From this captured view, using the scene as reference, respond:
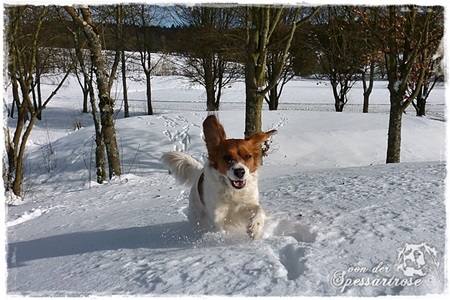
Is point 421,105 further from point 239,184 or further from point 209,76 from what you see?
point 239,184

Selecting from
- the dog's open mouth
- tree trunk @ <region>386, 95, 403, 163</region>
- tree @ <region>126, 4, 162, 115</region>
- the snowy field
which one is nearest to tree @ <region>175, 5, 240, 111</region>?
tree @ <region>126, 4, 162, 115</region>

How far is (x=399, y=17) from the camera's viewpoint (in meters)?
7.64

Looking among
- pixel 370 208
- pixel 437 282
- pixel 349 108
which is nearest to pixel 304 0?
pixel 370 208

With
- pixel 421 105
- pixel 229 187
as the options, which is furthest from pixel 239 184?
pixel 421 105

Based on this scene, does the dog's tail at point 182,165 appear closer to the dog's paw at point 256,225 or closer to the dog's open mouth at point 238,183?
the dog's open mouth at point 238,183

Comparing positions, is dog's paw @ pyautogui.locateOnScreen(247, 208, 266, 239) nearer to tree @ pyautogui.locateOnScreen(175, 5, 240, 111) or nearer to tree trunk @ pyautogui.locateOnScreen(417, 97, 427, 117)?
tree @ pyautogui.locateOnScreen(175, 5, 240, 111)

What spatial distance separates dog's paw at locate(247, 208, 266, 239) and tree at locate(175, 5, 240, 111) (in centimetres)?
1539

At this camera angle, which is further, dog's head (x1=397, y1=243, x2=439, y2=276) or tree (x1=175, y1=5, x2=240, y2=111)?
tree (x1=175, y1=5, x2=240, y2=111)

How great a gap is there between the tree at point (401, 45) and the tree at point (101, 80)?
16.3 ft

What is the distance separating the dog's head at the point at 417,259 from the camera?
2163 millimetres

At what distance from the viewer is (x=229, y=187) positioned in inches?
134

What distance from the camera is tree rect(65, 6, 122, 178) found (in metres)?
6.44

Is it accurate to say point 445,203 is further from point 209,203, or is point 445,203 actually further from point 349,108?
point 349,108

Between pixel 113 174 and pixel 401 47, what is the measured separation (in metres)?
6.51
